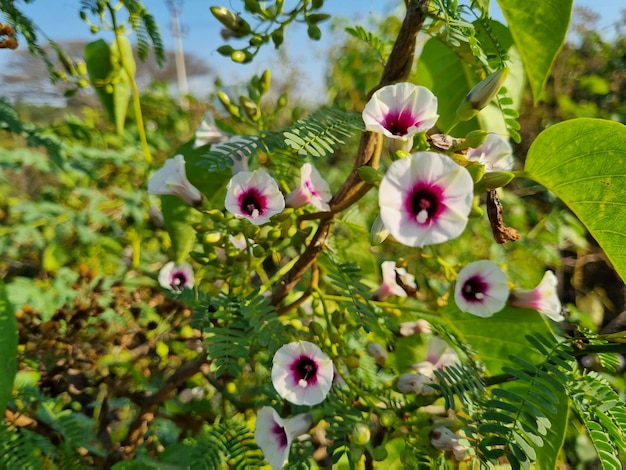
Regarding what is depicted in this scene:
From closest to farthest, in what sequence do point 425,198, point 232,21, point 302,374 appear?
point 425,198 < point 302,374 < point 232,21

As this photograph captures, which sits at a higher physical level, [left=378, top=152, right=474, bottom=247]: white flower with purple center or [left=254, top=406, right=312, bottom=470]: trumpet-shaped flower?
[left=378, top=152, right=474, bottom=247]: white flower with purple center

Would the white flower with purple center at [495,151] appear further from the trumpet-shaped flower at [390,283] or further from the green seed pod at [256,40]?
the green seed pod at [256,40]

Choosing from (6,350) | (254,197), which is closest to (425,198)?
(254,197)

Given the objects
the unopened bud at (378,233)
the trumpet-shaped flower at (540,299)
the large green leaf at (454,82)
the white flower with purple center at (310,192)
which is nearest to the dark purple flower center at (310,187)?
the white flower with purple center at (310,192)

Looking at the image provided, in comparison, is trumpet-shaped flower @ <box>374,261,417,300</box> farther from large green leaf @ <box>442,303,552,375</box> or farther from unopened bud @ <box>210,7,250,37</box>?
unopened bud @ <box>210,7,250,37</box>

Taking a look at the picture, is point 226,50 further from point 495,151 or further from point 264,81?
point 495,151

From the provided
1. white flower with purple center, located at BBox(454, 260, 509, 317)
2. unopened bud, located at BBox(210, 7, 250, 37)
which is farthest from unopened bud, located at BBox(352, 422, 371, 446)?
unopened bud, located at BBox(210, 7, 250, 37)

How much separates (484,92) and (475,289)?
0.86 ft

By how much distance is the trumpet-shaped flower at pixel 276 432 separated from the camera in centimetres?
54

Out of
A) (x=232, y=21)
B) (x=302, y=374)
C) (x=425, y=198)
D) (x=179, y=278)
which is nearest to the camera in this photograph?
(x=425, y=198)

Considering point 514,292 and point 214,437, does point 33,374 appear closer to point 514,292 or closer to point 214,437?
point 214,437

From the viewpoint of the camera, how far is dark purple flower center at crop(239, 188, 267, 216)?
54 cm

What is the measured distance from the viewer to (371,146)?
56 cm

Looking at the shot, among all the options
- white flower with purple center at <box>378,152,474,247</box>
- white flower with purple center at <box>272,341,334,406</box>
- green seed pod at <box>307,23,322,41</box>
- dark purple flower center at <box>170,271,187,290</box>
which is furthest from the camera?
dark purple flower center at <box>170,271,187,290</box>
